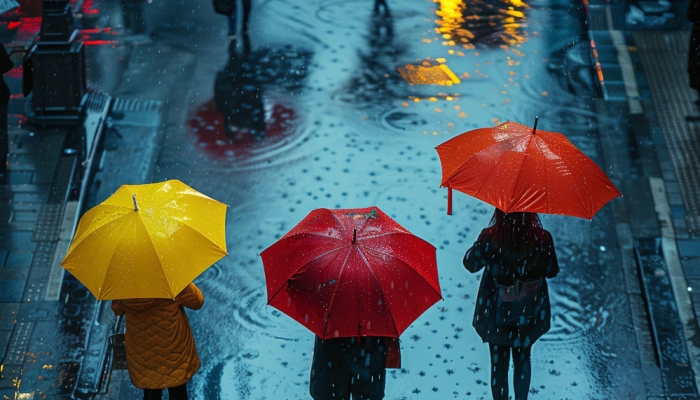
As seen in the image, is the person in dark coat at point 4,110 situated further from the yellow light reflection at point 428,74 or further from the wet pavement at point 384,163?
the yellow light reflection at point 428,74

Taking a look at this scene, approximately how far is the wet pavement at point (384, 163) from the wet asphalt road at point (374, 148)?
0.08 ft

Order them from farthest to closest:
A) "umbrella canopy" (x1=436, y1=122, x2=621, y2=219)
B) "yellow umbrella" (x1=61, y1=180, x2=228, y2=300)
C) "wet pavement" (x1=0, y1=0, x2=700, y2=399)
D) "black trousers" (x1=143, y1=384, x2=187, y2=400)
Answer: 1. "wet pavement" (x1=0, y1=0, x2=700, y2=399)
2. "black trousers" (x1=143, y1=384, x2=187, y2=400)
3. "umbrella canopy" (x1=436, y1=122, x2=621, y2=219)
4. "yellow umbrella" (x1=61, y1=180, x2=228, y2=300)

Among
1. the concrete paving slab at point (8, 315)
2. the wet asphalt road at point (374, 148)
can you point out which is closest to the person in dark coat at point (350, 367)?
the wet asphalt road at point (374, 148)

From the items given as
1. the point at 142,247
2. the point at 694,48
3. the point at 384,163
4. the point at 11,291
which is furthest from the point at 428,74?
the point at 142,247

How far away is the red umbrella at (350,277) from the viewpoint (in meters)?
5.49

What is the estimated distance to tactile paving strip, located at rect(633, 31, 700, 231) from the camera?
10328 millimetres

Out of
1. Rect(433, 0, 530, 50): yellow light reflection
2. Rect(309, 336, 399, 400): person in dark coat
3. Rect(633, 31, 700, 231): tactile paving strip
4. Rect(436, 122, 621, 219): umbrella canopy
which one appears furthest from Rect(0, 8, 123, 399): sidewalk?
Rect(633, 31, 700, 231): tactile paving strip

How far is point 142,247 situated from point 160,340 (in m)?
0.90

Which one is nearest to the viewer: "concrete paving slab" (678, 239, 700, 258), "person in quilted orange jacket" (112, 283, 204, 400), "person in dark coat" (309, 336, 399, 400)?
"person in dark coat" (309, 336, 399, 400)

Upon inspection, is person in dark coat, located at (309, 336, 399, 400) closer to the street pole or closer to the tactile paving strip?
the tactile paving strip

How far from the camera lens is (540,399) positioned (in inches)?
301

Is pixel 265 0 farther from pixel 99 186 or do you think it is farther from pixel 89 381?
pixel 89 381

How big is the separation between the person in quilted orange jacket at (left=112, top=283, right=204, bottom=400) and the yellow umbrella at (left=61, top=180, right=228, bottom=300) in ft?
1.27

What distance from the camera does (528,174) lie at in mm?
6164
